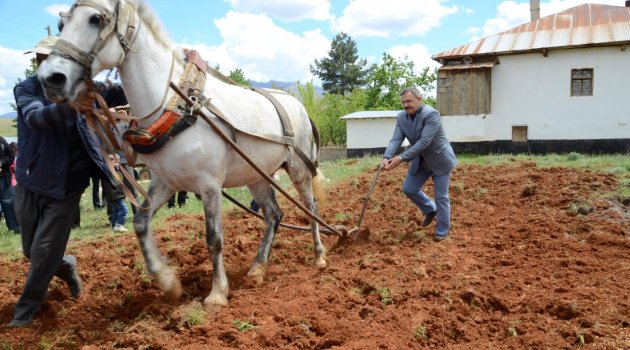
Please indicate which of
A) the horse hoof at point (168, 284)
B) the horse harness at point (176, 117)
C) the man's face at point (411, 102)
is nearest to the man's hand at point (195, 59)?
the horse harness at point (176, 117)

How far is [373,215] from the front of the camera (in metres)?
7.39

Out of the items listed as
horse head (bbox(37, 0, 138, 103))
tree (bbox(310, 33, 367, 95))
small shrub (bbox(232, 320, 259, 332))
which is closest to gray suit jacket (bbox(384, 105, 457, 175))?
small shrub (bbox(232, 320, 259, 332))

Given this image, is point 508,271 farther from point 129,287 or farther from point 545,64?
point 545,64

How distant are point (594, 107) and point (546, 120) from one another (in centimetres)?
156

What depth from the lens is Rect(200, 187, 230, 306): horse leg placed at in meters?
3.80

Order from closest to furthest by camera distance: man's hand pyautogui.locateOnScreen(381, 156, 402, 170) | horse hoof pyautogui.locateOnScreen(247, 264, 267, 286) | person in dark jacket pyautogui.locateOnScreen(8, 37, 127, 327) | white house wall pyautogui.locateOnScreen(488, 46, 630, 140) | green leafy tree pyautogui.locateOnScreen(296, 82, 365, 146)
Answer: person in dark jacket pyautogui.locateOnScreen(8, 37, 127, 327)
horse hoof pyautogui.locateOnScreen(247, 264, 267, 286)
man's hand pyautogui.locateOnScreen(381, 156, 402, 170)
white house wall pyautogui.locateOnScreen(488, 46, 630, 140)
green leafy tree pyautogui.locateOnScreen(296, 82, 365, 146)

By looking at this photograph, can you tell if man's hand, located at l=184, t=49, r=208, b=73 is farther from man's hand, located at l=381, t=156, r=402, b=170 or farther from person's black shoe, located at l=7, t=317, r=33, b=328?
man's hand, located at l=381, t=156, r=402, b=170

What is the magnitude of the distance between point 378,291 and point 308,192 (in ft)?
5.37

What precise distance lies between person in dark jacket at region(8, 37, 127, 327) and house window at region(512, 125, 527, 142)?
17.5 metres

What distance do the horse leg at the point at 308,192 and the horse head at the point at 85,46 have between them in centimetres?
213

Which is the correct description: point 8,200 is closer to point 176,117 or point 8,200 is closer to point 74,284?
point 74,284

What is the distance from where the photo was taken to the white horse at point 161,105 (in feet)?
10.2

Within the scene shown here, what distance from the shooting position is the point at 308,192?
5344 mm

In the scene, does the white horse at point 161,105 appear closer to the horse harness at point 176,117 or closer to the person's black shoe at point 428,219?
the horse harness at point 176,117
